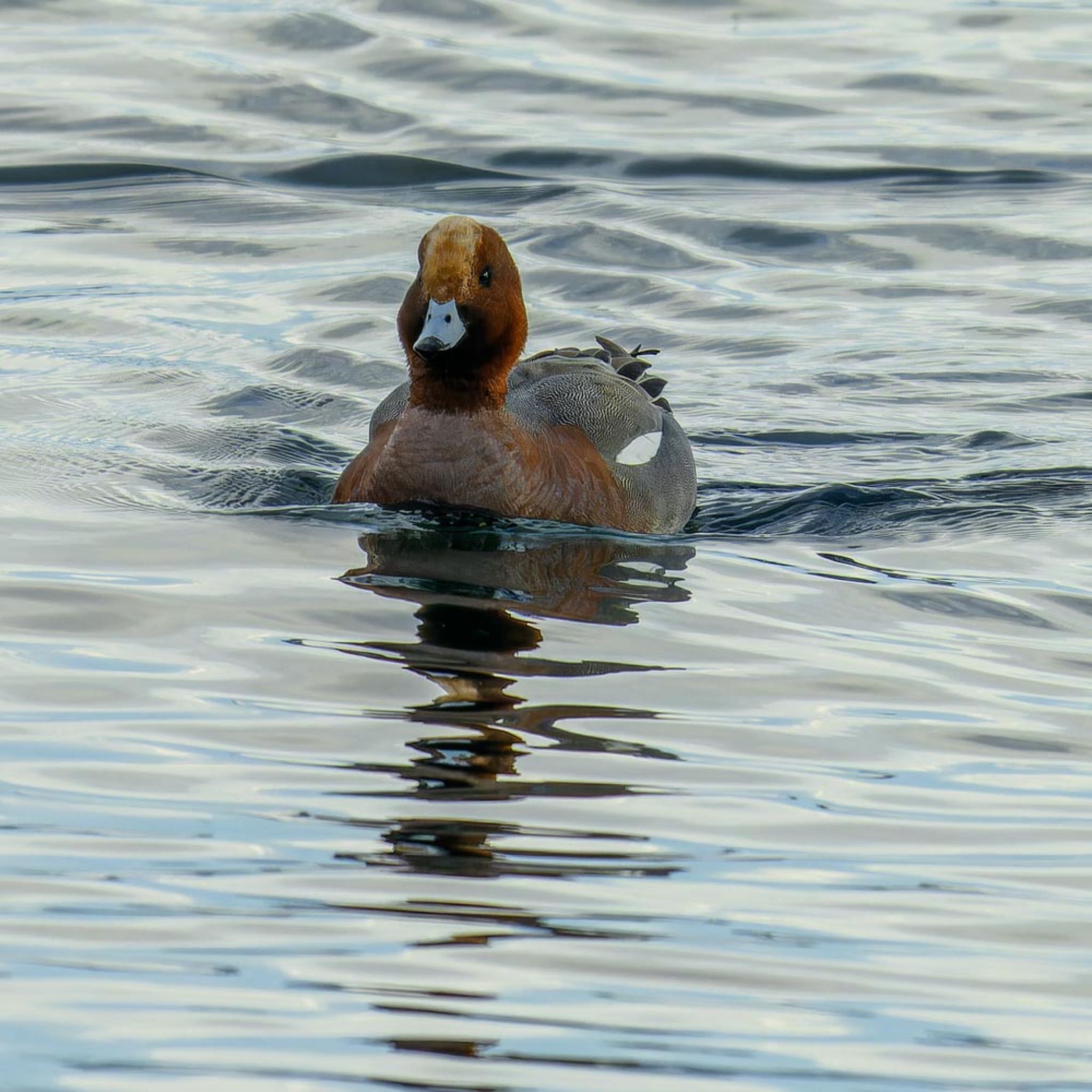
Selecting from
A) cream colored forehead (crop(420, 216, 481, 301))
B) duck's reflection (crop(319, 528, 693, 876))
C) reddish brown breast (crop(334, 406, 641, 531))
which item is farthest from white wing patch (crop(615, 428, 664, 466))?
cream colored forehead (crop(420, 216, 481, 301))

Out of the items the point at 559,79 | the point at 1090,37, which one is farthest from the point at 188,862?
the point at 1090,37

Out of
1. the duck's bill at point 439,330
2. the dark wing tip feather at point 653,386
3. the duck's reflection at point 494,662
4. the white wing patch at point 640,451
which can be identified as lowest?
the duck's reflection at point 494,662

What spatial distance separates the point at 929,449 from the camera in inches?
414

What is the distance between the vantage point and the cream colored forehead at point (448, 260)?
8070 millimetres

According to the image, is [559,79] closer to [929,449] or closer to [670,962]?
[929,449]

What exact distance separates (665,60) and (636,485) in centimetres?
1149

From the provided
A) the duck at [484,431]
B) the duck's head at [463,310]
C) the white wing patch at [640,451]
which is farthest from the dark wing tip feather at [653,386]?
the duck's head at [463,310]

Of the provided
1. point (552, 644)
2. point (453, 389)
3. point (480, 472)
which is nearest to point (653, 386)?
point (453, 389)

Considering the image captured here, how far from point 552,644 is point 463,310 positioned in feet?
6.46

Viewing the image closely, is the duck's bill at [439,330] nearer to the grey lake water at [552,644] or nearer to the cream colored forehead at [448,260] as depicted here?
the cream colored forehead at [448,260]

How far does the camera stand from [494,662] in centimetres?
636

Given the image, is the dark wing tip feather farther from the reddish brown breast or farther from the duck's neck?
the duck's neck

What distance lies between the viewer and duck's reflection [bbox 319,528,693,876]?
A: 484cm

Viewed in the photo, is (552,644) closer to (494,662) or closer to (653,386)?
(494,662)
